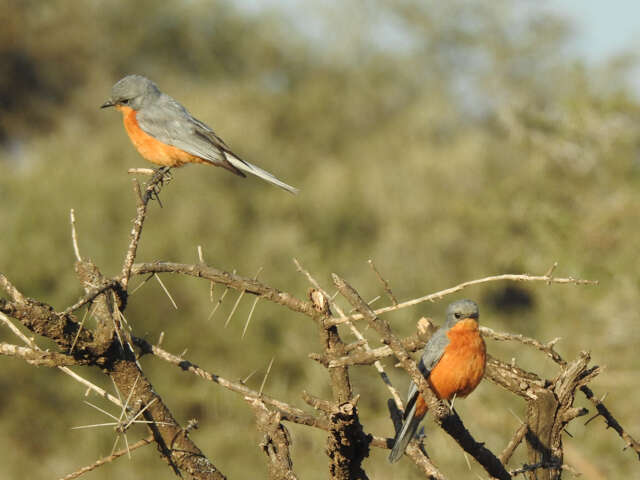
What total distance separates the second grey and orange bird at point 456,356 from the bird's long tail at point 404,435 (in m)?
0.17

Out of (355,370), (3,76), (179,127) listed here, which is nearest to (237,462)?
(355,370)

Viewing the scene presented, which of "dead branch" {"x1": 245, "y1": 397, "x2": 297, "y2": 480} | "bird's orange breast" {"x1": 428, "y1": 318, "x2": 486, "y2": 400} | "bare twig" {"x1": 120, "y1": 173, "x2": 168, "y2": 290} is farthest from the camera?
"bird's orange breast" {"x1": 428, "y1": 318, "x2": 486, "y2": 400}

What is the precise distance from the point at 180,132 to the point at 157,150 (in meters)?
0.20

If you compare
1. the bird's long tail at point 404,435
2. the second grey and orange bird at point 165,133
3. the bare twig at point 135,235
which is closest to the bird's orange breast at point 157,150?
the second grey and orange bird at point 165,133

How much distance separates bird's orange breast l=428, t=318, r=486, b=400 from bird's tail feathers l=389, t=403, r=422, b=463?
52 cm

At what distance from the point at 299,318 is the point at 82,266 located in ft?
51.0

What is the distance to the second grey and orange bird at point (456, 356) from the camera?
3865 mm

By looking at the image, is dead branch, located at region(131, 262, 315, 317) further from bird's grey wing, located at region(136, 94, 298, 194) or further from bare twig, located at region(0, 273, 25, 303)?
bird's grey wing, located at region(136, 94, 298, 194)

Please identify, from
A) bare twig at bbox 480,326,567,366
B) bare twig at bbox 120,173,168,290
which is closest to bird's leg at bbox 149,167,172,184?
bare twig at bbox 120,173,168,290

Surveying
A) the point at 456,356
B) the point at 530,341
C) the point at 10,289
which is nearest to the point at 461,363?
the point at 456,356

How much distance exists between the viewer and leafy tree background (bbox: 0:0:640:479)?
11.6 m

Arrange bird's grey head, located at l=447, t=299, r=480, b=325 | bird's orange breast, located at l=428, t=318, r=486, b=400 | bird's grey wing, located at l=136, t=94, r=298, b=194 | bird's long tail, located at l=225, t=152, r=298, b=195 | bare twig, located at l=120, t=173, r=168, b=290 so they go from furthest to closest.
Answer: bird's grey wing, located at l=136, t=94, r=298, b=194
bird's long tail, located at l=225, t=152, r=298, b=195
bird's grey head, located at l=447, t=299, r=480, b=325
bird's orange breast, located at l=428, t=318, r=486, b=400
bare twig, located at l=120, t=173, r=168, b=290

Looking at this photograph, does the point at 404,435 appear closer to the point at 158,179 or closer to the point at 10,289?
the point at 10,289

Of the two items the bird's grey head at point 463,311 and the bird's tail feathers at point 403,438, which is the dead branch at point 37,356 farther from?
the bird's grey head at point 463,311
